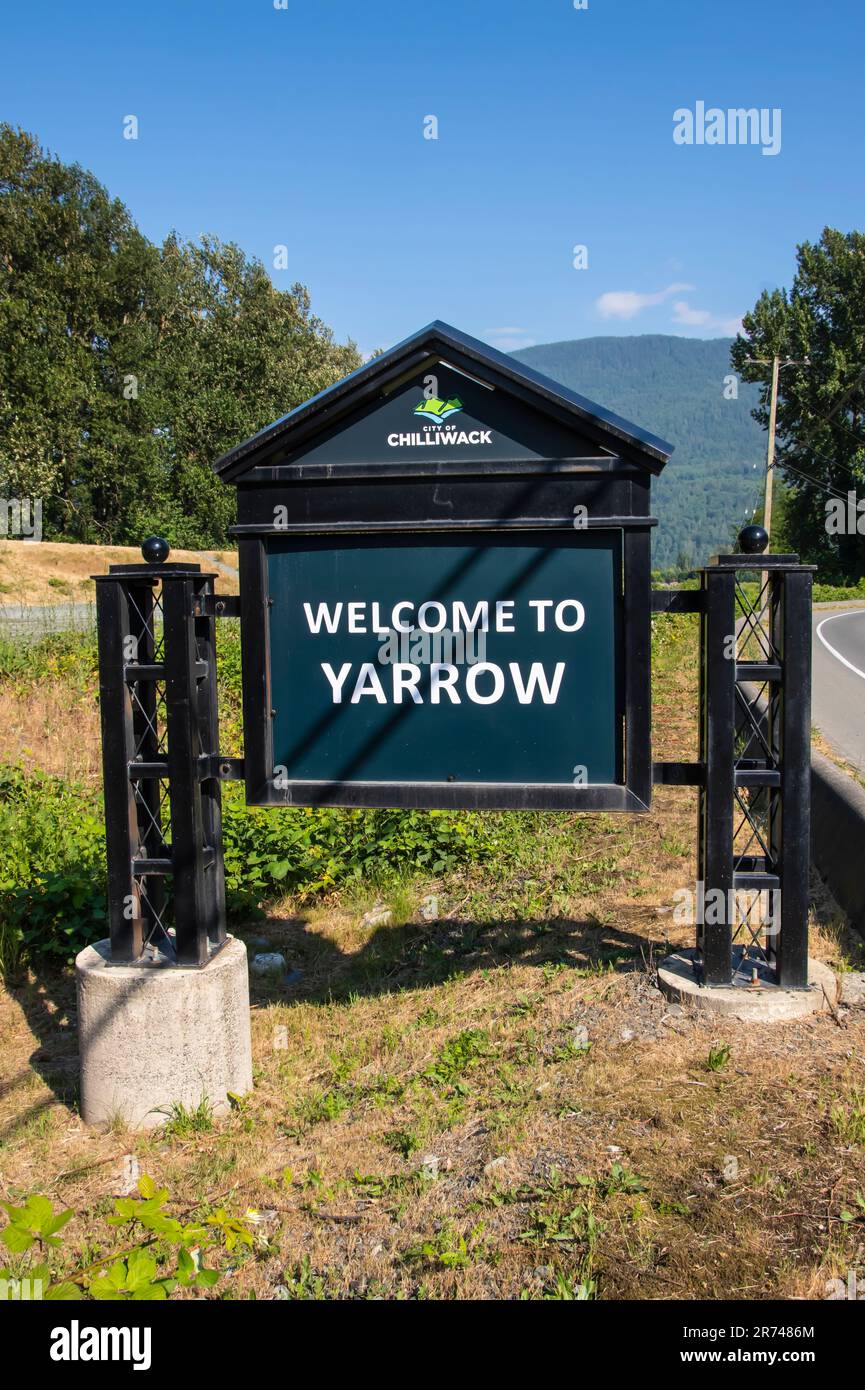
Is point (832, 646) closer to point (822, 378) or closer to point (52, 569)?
point (52, 569)

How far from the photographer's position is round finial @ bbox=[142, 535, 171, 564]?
4.29 meters

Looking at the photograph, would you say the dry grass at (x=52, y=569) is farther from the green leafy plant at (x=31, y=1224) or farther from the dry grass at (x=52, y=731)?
the green leafy plant at (x=31, y=1224)

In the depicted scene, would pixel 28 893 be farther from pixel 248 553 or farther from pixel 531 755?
pixel 531 755

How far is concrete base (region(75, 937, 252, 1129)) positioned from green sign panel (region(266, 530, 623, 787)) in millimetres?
897

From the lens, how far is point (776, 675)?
4.16m

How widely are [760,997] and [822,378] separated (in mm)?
52794

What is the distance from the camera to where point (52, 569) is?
27.6m

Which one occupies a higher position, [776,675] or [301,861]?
[776,675]

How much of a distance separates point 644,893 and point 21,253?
3694 centimetres

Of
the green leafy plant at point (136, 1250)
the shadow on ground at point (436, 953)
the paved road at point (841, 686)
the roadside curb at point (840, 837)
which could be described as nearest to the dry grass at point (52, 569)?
the paved road at point (841, 686)

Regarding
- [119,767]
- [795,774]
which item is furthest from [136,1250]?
[795,774]

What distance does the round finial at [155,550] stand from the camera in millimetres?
4293

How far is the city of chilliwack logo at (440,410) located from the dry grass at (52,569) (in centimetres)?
1942

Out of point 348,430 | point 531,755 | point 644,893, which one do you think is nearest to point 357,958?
point 644,893
